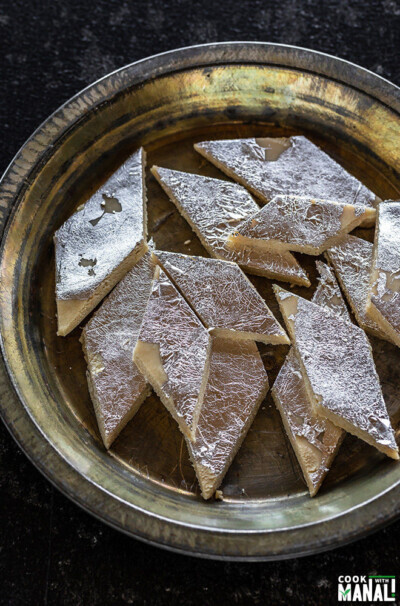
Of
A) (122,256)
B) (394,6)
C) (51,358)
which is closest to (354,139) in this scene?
(394,6)

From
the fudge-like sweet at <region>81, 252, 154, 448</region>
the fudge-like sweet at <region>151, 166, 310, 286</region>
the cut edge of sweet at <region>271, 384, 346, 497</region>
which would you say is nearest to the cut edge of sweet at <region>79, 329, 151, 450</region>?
the fudge-like sweet at <region>81, 252, 154, 448</region>

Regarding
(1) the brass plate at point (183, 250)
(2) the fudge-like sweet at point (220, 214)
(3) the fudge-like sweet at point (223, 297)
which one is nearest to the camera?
(1) the brass plate at point (183, 250)

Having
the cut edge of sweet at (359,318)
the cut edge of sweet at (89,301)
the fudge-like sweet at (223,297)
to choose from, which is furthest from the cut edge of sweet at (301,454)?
the cut edge of sweet at (89,301)

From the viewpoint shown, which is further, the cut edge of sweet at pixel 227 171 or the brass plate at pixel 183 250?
the cut edge of sweet at pixel 227 171

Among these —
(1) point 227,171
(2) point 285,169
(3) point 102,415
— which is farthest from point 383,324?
(3) point 102,415

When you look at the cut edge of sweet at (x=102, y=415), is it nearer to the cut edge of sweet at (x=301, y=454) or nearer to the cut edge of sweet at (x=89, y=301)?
the cut edge of sweet at (x=89, y=301)

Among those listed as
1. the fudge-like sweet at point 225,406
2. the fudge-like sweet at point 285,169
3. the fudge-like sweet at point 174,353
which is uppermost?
the fudge-like sweet at point 285,169

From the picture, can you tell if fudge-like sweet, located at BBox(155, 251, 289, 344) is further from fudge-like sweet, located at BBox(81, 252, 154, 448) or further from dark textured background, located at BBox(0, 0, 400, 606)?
dark textured background, located at BBox(0, 0, 400, 606)
